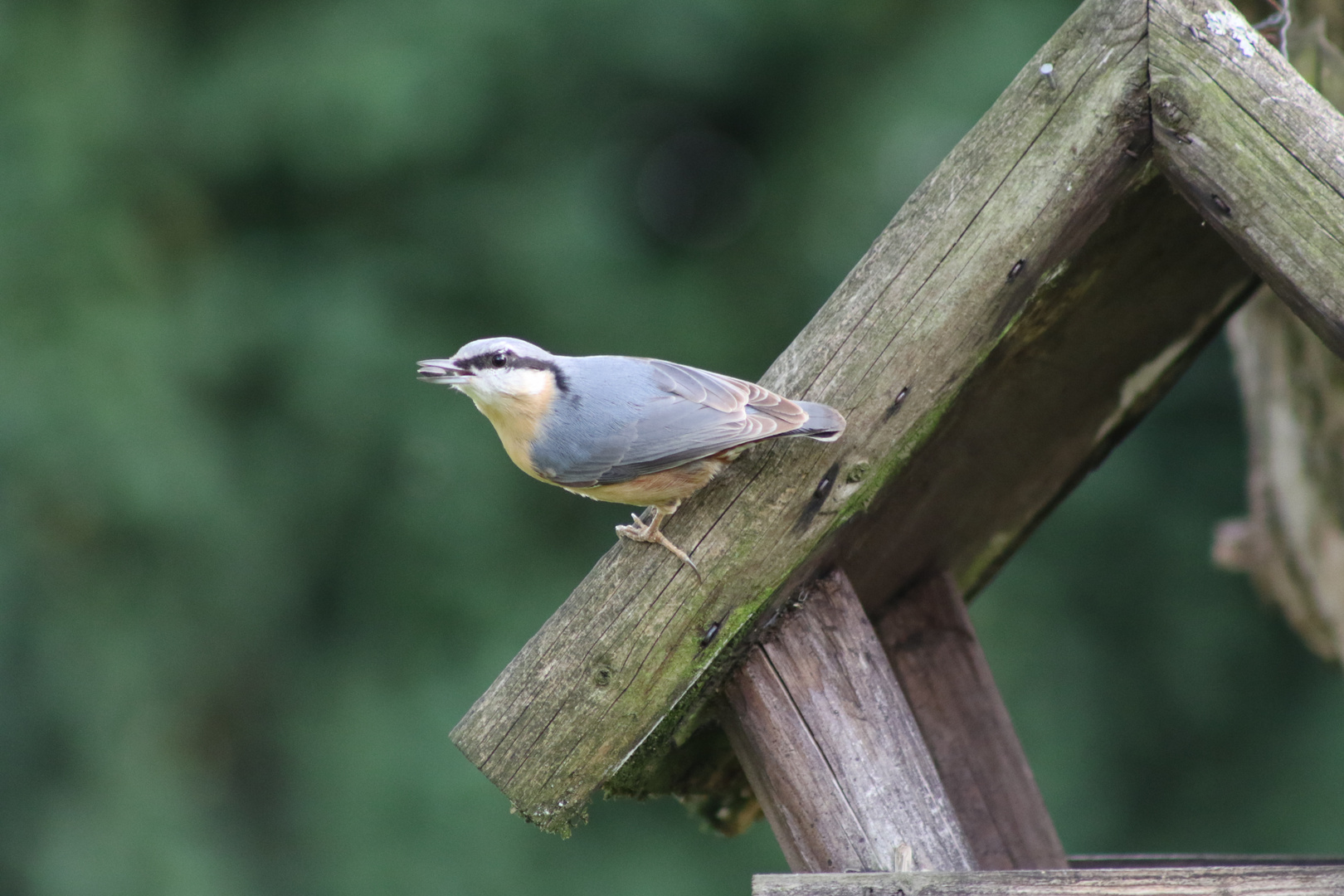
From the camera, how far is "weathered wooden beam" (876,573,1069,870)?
213 cm

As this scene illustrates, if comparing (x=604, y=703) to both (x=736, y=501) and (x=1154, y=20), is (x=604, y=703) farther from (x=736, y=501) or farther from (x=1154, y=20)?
(x=1154, y=20)

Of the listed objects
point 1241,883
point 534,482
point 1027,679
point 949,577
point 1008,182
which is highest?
point 1008,182

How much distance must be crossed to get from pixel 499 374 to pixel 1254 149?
Result: 3.74 ft

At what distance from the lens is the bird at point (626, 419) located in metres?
1.61

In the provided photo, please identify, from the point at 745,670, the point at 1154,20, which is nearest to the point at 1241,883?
the point at 745,670

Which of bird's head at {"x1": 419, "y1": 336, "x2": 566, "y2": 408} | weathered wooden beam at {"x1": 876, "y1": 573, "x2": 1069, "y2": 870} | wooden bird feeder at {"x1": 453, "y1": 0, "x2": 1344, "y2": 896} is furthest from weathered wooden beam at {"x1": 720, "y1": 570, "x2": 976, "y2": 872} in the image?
bird's head at {"x1": 419, "y1": 336, "x2": 566, "y2": 408}

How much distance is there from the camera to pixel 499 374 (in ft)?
6.58

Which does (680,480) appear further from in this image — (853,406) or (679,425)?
(853,406)

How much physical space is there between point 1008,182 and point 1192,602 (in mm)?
3409

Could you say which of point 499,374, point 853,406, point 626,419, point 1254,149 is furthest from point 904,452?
point 499,374

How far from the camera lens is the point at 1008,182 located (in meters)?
1.60

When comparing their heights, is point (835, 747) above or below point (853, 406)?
below

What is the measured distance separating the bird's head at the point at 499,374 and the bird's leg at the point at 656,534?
1.24ft

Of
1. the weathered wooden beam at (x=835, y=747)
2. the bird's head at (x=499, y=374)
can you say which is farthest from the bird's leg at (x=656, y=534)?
the bird's head at (x=499, y=374)
